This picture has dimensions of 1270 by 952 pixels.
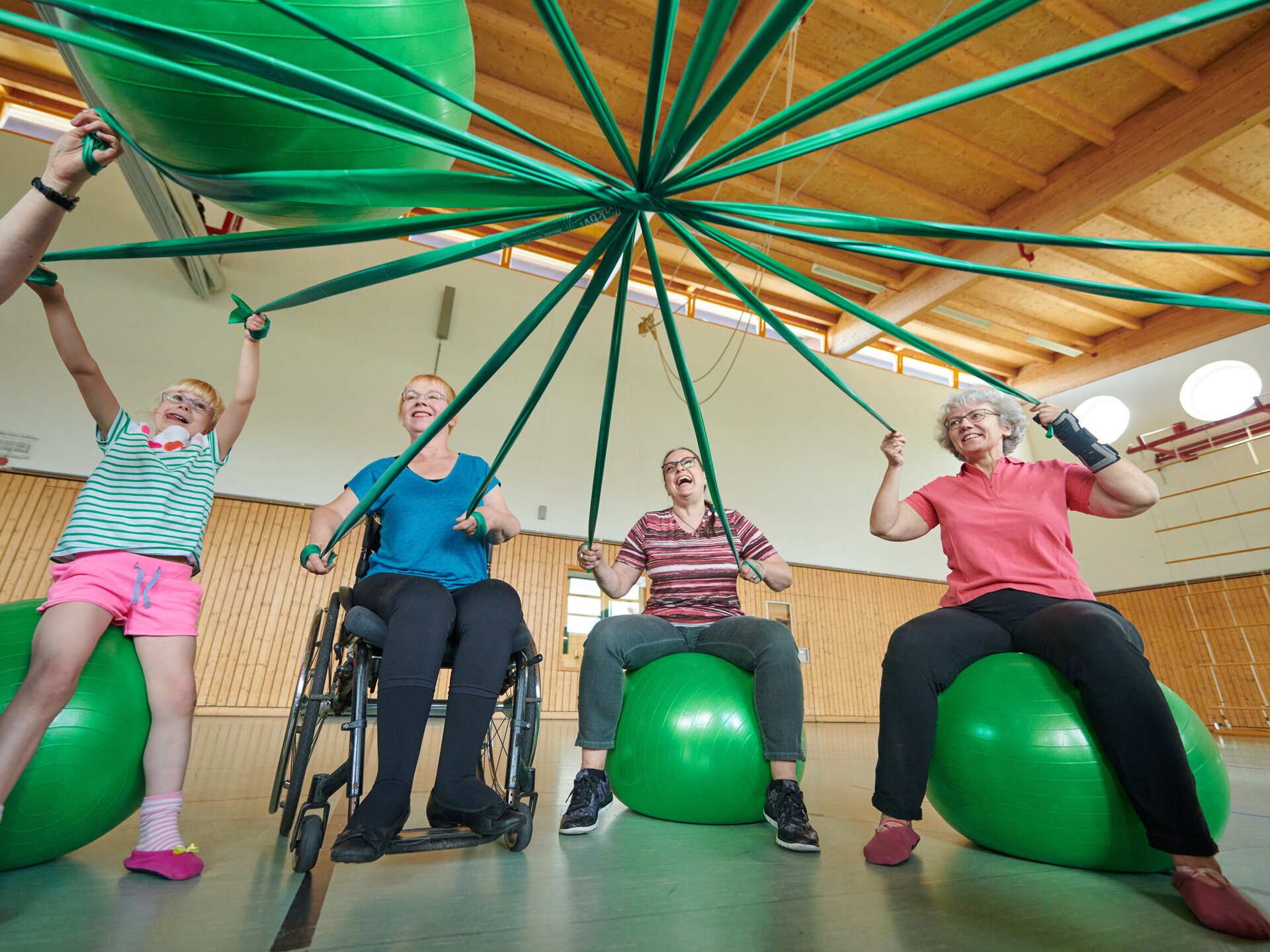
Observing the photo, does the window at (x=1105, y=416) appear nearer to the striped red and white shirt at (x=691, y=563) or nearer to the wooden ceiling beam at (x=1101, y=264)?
the wooden ceiling beam at (x=1101, y=264)

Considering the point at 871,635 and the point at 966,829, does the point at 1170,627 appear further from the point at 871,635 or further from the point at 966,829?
the point at 966,829

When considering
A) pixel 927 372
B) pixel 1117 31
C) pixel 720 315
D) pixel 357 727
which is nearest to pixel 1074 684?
pixel 357 727

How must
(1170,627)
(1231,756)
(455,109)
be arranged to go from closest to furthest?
(455,109)
(1231,756)
(1170,627)

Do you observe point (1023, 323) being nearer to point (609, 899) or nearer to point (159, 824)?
point (609, 899)

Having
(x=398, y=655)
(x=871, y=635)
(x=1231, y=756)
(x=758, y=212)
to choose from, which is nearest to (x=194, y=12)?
(x=758, y=212)

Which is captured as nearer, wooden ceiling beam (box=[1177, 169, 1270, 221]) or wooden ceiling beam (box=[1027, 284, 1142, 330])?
wooden ceiling beam (box=[1177, 169, 1270, 221])

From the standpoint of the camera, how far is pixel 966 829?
52.5 inches

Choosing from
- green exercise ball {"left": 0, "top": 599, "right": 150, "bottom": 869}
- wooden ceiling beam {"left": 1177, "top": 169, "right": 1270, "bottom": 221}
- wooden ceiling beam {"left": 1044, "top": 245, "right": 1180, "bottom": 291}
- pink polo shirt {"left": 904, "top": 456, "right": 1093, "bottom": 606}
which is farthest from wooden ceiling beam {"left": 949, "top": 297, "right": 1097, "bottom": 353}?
green exercise ball {"left": 0, "top": 599, "right": 150, "bottom": 869}

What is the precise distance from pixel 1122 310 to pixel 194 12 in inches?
372

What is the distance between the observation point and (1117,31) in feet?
13.4

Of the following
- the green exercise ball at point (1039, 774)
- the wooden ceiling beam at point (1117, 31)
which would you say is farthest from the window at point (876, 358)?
the green exercise ball at point (1039, 774)

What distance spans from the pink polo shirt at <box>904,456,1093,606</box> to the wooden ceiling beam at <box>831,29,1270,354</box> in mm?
4001

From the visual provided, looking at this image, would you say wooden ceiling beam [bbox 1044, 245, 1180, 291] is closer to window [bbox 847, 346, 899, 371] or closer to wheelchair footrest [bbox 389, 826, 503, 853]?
window [bbox 847, 346, 899, 371]

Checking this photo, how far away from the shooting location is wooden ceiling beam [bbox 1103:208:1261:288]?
5.98 meters
